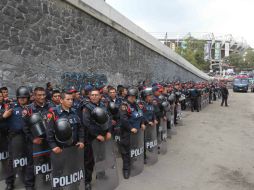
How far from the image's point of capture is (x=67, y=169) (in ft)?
13.3

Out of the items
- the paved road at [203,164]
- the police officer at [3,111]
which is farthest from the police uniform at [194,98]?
the police officer at [3,111]

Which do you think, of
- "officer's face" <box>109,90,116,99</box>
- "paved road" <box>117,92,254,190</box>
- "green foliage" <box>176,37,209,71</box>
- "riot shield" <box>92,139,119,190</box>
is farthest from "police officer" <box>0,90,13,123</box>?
"green foliage" <box>176,37,209,71</box>

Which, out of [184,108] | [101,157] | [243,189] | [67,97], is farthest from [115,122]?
[184,108]

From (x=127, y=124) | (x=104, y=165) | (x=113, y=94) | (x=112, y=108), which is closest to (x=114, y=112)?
(x=112, y=108)

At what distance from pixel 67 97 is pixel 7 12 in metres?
4.40

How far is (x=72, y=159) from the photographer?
4.12 m

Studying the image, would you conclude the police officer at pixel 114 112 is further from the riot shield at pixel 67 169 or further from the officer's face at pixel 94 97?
the riot shield at pixel 67 169

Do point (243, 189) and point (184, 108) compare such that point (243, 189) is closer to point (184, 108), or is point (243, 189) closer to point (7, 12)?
point (7, 12)

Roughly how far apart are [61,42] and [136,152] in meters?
5.61

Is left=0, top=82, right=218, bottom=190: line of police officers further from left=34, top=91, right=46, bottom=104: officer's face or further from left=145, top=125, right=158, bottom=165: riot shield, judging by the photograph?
left=145, top=125, right=158, bottom=165: riot shield

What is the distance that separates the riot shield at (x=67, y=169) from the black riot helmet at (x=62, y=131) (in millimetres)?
182

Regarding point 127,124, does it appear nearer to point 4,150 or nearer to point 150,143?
point 150,143

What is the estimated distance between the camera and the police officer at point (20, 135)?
4688 mm

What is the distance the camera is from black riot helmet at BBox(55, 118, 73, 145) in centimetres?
392
